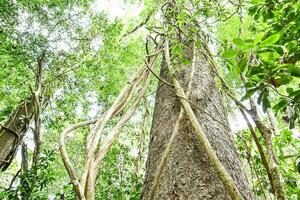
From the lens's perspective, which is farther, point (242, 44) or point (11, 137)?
point (11, 137)

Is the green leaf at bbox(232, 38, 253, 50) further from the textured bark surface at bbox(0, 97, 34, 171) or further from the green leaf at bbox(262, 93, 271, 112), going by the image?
the textured bark surface at bbox(0, 97, 34, 171)

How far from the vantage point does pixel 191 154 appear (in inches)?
43.1

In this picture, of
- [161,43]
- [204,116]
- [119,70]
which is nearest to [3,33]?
[119,70]

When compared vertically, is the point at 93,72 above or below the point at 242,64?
above

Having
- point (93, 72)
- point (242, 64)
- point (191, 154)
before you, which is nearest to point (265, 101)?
point (242, 64)

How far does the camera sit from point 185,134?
3.93ft

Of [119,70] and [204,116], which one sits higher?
[119,70]

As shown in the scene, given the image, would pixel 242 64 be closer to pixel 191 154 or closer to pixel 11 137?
pixel 191 154

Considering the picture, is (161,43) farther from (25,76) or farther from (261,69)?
(25,76)

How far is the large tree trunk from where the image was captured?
97 cm

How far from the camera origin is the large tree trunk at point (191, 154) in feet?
3.17

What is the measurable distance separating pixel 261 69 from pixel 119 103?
809 mm

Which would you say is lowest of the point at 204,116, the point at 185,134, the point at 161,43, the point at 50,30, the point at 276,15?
the point at 185,134

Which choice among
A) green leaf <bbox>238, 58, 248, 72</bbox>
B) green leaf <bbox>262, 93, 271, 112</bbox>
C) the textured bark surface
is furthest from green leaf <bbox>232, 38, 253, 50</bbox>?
the textured bark surface
